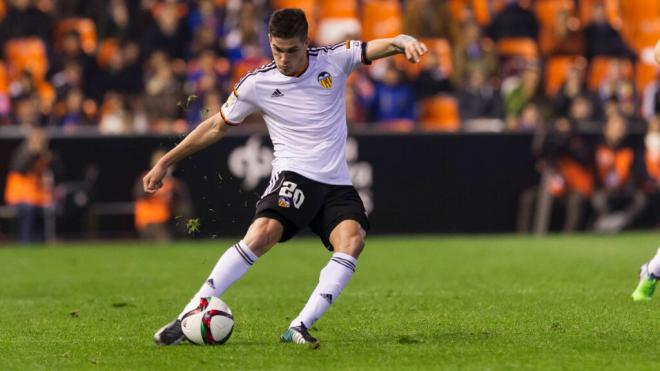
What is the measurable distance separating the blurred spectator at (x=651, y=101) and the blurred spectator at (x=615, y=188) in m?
1.56

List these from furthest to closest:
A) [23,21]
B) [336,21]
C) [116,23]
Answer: [336,21], [116,23], [23,21]

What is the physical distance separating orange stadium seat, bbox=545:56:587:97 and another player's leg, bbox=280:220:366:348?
16.1 meters

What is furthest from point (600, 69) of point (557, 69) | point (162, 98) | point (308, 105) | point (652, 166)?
point (308, 105)

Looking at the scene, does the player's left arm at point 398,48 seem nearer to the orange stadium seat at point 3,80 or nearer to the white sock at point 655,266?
the white sock at point 655,266

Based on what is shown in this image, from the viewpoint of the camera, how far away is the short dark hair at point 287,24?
27.2 feet

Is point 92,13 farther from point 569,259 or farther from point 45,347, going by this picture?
point 45,347

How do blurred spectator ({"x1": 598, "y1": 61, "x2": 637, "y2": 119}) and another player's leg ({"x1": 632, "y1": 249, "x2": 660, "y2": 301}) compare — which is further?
blurred spectator ({"x1": 598, "y1": 61, "x2": 637, "y2": 119})

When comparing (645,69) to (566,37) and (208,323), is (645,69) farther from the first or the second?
(208,323)

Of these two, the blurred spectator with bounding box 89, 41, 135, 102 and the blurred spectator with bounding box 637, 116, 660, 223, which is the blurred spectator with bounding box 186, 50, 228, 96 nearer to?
the blurred spectator with bounding box 89, 41, 135, 102

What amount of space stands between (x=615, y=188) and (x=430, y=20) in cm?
420

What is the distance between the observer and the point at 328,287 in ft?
28.1

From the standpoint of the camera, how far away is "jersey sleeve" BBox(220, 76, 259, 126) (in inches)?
344

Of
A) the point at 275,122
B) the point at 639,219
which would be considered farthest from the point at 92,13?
the point at 275,122

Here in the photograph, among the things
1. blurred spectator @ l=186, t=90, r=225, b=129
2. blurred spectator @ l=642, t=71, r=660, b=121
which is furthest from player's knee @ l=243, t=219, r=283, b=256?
blurred spectator @ l=642, t=71, r=660, b=121
